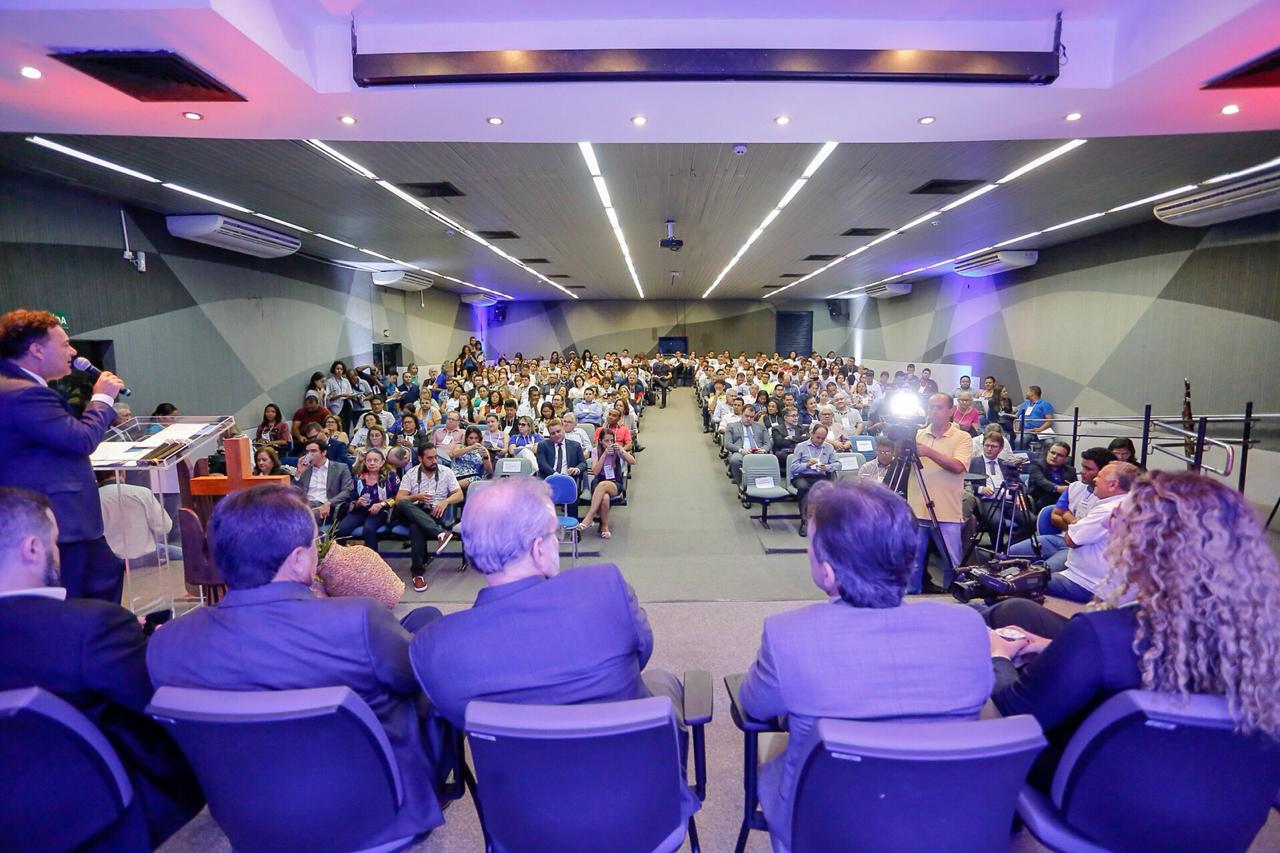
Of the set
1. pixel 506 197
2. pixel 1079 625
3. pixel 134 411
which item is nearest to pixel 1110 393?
pixel 506 197

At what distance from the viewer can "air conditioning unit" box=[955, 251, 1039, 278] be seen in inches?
431

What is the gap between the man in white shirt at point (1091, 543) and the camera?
2.90 meters

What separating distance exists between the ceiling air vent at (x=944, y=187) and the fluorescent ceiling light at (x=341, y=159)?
5.53 m

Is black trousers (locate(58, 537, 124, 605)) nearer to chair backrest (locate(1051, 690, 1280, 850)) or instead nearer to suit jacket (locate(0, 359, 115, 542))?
suit jacket (locate(0, 359, 115, 542))

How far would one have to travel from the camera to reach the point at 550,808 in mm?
1352

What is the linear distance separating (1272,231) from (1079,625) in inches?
331

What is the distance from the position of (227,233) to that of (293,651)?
8.13 m

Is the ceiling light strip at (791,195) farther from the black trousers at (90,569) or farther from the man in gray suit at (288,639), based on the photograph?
the black trousers at (90,569)

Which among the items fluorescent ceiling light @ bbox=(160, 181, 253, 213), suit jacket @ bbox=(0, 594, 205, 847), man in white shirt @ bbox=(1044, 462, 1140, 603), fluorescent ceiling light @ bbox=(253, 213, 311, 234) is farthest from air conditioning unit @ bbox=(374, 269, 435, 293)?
man in white shirt @ bbox=(1044, 462, 1140, 603)

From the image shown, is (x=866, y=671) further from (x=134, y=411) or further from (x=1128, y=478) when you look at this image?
(x=134, y=411)

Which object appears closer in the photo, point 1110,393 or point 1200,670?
point 1200,670

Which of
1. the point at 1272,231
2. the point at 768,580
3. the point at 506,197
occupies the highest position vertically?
the point at 506,197

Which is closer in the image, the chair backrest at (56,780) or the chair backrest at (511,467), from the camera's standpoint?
the chair backrest at (56,780)

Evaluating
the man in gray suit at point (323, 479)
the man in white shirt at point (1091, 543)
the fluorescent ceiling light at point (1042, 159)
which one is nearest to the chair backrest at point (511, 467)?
the man in gray suit at point (323, 479)
